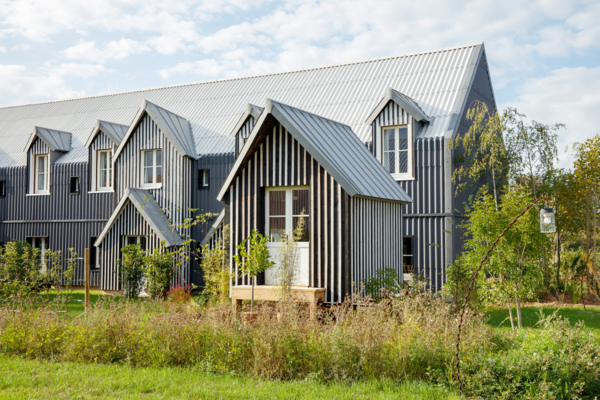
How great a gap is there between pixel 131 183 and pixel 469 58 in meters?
13.2

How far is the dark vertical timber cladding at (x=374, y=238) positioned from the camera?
1162 cm

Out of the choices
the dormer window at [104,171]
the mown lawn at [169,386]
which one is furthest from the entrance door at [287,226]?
the dormer window at [104,171]

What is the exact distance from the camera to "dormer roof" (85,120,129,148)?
2239 cm

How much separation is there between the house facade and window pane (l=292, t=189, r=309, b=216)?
3cm

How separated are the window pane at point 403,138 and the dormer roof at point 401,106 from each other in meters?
0.68

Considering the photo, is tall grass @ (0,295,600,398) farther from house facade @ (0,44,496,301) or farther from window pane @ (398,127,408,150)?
window pane @ (398,127,408,150)

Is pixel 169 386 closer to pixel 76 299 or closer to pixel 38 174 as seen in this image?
pixel 76 299

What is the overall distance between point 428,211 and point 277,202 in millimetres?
7020

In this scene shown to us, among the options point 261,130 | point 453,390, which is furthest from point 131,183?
point 453,390

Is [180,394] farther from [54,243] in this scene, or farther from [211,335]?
[54,243]

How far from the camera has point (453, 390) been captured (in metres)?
6.99

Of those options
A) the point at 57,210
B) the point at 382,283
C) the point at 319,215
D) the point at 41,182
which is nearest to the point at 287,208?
the point at 319,215

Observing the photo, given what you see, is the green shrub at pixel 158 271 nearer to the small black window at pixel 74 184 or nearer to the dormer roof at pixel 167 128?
the dormer roof at pixel 167 128

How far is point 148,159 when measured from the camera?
71.3 ft
